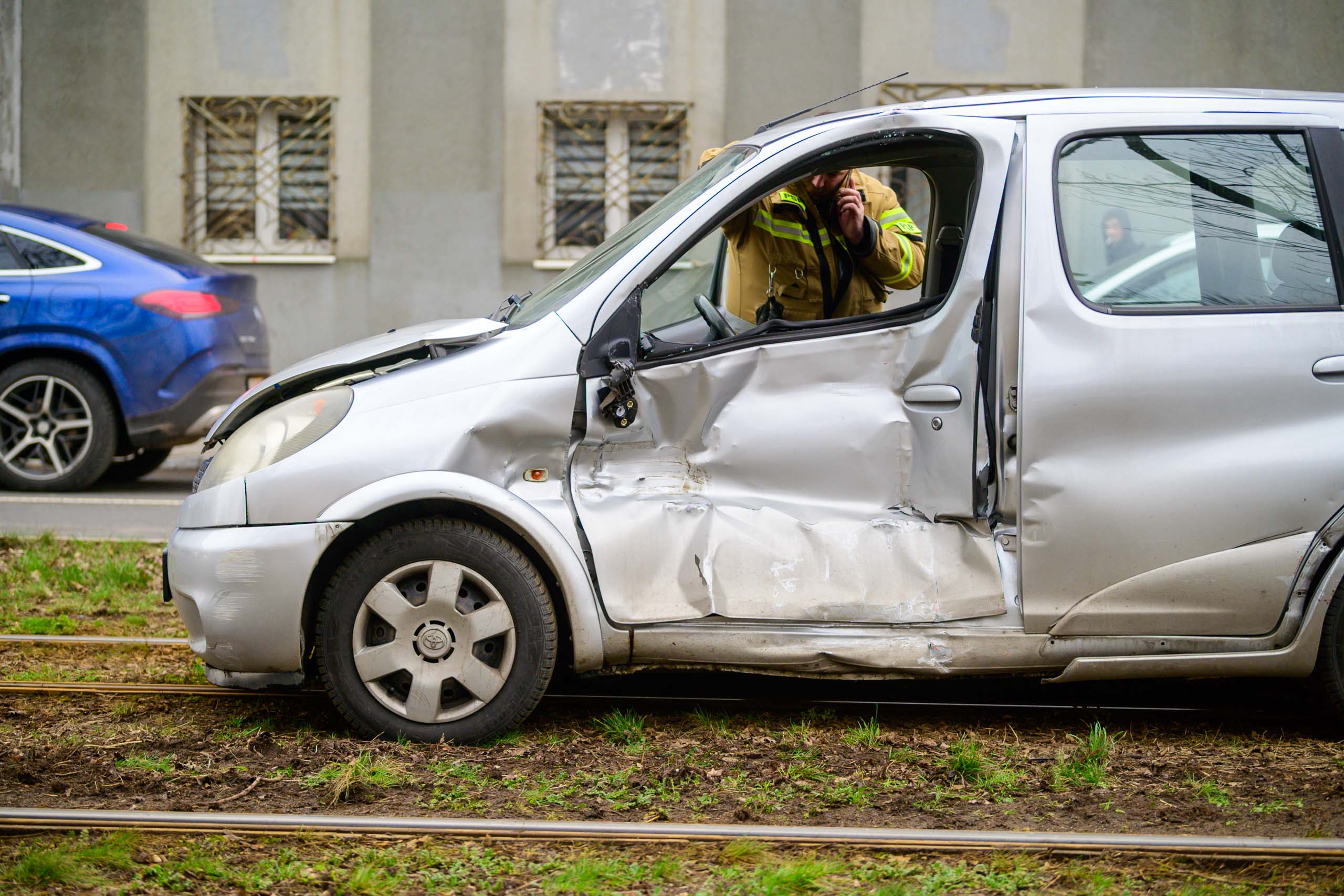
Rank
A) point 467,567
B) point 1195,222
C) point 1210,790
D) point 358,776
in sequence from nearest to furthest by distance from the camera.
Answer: point 358,776, point 1210,790, point 467,567, point 1195,222

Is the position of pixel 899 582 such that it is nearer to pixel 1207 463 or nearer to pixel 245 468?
pixel 1207 463

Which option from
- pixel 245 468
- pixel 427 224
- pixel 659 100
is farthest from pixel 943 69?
pixel 245 468

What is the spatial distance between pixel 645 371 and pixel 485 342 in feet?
1.58

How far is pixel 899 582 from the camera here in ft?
12.3

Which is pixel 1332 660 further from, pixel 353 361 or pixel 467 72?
pixel 467 72

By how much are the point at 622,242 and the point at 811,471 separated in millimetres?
943

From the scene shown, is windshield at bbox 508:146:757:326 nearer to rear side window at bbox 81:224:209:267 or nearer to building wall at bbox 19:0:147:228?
rear side window at bbox 81:224:209:267

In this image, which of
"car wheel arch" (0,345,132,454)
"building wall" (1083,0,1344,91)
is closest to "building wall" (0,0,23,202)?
"car wheel arch" (0,345,132,454)

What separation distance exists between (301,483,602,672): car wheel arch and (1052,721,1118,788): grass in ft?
4.42

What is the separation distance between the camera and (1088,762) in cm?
374

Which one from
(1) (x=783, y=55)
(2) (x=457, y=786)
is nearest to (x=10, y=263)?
(2) (x=457, y=786)

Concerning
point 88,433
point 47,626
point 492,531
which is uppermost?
point 492,531

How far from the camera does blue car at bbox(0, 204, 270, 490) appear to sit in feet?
26.9

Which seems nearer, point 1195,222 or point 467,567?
point 467,567
